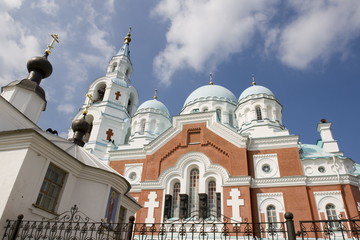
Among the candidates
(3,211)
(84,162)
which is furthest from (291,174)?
(3,211)

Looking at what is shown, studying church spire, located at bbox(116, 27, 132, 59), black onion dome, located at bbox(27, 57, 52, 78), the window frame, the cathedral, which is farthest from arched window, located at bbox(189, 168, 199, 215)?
church spire, located at bbox(116, 27, 132, 59)

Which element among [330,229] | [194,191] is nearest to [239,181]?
[194,191]

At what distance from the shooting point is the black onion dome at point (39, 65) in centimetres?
1633

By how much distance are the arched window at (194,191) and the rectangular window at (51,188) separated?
8779mm

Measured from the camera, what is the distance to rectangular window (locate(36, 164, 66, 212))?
902 cm

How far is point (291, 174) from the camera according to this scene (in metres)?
16.4

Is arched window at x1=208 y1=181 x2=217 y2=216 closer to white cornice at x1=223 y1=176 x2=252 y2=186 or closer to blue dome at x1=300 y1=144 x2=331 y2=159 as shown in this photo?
white cornice at x1=223 y1=176 x2=252 y2=186

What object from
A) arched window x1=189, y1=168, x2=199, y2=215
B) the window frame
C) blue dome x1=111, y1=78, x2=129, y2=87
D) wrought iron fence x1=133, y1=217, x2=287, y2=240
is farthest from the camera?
blue dome x1=111, y1=78, x2=129, y2=87

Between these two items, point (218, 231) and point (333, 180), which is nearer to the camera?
point (218, 231)

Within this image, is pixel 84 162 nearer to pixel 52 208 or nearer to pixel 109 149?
pixel 52 208

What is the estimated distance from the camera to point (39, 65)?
1633 cm

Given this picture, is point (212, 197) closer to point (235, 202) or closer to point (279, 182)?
point (235, 202)

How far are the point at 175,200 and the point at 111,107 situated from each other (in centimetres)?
1103

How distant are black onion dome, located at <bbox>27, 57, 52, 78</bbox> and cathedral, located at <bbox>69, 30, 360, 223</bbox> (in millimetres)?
3159
